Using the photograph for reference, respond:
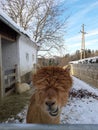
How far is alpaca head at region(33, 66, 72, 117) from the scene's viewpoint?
7.54 feet

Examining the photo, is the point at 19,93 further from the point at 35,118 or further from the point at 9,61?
the point at 35,118

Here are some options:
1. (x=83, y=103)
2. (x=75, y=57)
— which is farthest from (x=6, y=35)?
(x=75, y=57)

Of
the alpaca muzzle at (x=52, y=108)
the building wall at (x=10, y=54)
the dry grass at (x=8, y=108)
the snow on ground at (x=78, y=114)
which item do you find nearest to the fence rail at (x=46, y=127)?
the alpaca muzzle at (x=52, y=108)

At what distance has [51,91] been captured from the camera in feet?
7.80

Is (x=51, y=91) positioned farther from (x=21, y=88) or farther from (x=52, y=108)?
(x=21, y=88)

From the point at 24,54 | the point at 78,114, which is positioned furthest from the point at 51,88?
the point at 24,54

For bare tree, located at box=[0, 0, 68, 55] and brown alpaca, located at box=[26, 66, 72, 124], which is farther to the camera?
bare tree, located at box=[0, 0, 68, 55]

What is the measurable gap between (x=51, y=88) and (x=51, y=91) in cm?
7

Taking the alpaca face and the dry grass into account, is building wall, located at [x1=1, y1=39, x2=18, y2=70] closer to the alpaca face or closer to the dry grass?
the dry grass

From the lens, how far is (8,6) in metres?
30.7

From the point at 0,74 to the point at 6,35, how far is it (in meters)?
2.53

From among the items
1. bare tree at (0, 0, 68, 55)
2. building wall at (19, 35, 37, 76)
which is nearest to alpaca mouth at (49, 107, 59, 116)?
building wall at (19, 35, 37, 76)

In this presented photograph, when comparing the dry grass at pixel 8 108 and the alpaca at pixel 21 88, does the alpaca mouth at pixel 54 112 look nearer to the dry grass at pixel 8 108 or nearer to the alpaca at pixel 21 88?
the dry grass at pixel 8 108

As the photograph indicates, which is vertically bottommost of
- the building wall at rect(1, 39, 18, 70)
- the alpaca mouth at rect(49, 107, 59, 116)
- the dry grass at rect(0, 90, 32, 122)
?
the dry grass at rect(0, 90, 32, 122)
